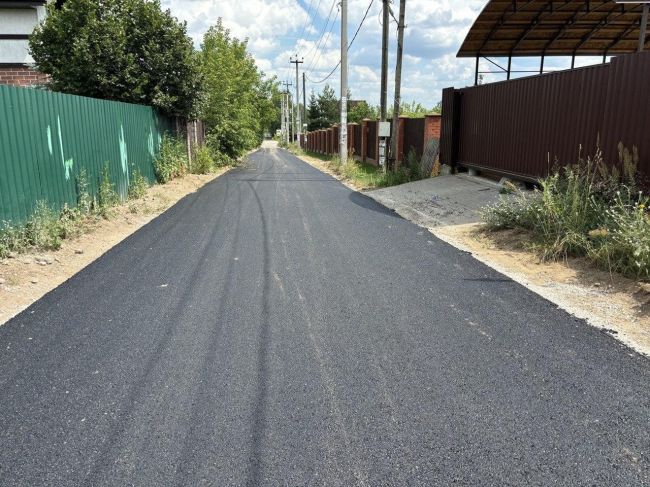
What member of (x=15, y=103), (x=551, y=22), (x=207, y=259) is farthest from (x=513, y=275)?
(x=551, y=22)

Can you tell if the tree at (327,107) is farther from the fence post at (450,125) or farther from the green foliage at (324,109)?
the fence post at (450,125)

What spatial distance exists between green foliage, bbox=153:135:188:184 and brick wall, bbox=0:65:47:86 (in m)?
4.51

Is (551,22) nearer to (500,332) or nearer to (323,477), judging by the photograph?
(500,332)

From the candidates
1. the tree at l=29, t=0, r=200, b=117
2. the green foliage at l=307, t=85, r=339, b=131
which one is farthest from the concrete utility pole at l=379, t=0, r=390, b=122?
the green foliage at l=307, t=85, r=339, b=131

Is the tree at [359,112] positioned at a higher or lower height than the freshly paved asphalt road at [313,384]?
higher

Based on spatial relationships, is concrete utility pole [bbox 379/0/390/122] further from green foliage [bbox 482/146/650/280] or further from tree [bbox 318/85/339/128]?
tree [bbox 318/85/339/128]

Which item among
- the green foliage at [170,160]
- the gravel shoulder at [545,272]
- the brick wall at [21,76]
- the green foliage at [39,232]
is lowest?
the gravel shoulder at [545,272]

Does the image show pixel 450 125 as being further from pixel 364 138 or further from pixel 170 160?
pixel 364 138

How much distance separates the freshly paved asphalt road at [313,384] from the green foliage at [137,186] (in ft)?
22.1

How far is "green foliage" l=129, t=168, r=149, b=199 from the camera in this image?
43.0 ft

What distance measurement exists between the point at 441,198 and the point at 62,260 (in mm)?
8563

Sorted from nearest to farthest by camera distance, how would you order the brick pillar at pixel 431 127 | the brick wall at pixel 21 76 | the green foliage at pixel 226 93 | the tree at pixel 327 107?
the brick wall at pixel 21 76, the brick pillar at pixel 431 127, the green foliage at pixel 226 93, the tree at pixel 327 107

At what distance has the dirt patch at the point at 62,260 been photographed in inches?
225

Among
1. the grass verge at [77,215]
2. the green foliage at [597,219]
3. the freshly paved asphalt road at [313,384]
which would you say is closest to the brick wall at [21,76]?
the grass verge at [77,215]
